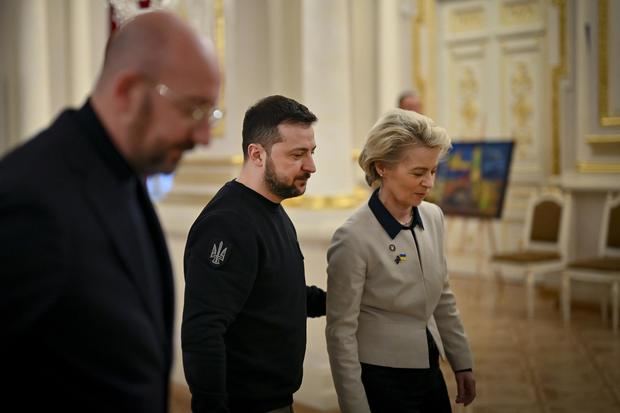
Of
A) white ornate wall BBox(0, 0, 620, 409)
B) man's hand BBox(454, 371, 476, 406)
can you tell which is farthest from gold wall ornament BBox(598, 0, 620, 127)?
man's hand BBox(454, 371, 476, 406)

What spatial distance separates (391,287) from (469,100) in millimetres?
7887

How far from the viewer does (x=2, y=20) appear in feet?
26.4

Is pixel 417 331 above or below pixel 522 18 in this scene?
below

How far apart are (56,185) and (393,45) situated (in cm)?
682

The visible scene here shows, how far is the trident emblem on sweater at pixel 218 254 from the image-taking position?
2055mm

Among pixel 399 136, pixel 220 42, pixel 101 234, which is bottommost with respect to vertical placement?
pixel 101 234

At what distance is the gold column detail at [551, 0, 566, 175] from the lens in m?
8.69

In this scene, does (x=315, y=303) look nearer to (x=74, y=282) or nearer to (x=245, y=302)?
(x=245, y=302)

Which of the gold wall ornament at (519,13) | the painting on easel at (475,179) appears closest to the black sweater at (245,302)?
the painting on easel at (475,179)

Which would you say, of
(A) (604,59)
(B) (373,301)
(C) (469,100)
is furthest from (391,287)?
(C) (469,100)

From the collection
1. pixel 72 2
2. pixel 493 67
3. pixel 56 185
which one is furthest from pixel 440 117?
pixel 56 185

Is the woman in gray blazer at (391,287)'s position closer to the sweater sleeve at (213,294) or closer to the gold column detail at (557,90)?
the sweater sleeve at (213,294)

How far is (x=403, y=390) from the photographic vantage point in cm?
236

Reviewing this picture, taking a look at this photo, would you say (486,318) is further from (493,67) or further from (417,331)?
(417,331)
